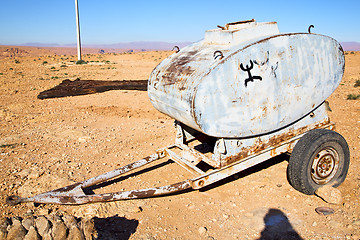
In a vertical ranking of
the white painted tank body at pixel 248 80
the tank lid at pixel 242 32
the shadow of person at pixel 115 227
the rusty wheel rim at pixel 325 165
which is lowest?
the shadow of person at pixel 115 227

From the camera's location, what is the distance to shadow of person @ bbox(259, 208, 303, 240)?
3339 mm

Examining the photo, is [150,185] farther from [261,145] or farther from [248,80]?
[248,80]

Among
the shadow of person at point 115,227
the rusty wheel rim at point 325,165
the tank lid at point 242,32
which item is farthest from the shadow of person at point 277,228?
the tank lid at point 242,32

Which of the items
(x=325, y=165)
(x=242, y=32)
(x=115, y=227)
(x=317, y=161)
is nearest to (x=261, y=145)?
(x=317, y=161)

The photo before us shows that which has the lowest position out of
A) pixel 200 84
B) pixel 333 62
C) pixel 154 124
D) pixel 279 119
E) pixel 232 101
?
pixel 154 124

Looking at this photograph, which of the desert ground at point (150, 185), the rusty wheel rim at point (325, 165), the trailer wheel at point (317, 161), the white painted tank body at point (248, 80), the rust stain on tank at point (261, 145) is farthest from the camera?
the rusty wheel rim at point (325, 165)

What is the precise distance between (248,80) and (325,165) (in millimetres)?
1869

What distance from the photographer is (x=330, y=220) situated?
3.59 meters

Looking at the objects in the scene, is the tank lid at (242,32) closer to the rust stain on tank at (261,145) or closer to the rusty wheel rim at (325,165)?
the rust stain on tank at (261,145)

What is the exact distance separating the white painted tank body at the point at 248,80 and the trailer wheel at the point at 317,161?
0.39m

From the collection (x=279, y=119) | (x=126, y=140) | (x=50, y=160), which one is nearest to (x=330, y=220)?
(x=279, y=119)

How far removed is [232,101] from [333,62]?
1.91 metres

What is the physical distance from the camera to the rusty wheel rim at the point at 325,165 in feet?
13.2

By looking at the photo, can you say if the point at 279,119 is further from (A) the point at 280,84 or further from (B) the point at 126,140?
(B) the point at 126,140
